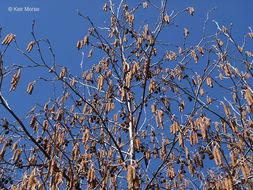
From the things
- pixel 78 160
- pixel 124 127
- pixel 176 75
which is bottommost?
pixel 78 160

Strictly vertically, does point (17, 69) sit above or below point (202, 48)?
below

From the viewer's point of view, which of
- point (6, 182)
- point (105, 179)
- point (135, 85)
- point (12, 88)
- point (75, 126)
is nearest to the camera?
point (105, 179)

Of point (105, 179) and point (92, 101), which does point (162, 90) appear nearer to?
point (92, 101)

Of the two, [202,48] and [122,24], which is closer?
[202,48]

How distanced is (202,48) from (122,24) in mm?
2189

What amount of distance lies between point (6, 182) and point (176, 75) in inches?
127

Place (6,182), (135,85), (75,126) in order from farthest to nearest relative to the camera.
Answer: (135,85) < (75,126) < (6,182)

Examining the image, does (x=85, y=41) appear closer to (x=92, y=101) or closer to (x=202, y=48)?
(x=92, y=101)

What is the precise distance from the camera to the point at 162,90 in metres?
4.52

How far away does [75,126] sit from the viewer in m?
4.18

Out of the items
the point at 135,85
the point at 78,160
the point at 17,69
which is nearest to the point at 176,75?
the point at 135,85

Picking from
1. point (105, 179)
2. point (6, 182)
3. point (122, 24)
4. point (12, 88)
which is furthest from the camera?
point (122, 24)

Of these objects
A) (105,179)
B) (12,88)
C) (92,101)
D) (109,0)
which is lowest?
(105,179)

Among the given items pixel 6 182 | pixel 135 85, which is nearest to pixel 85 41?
pixel 135 85
